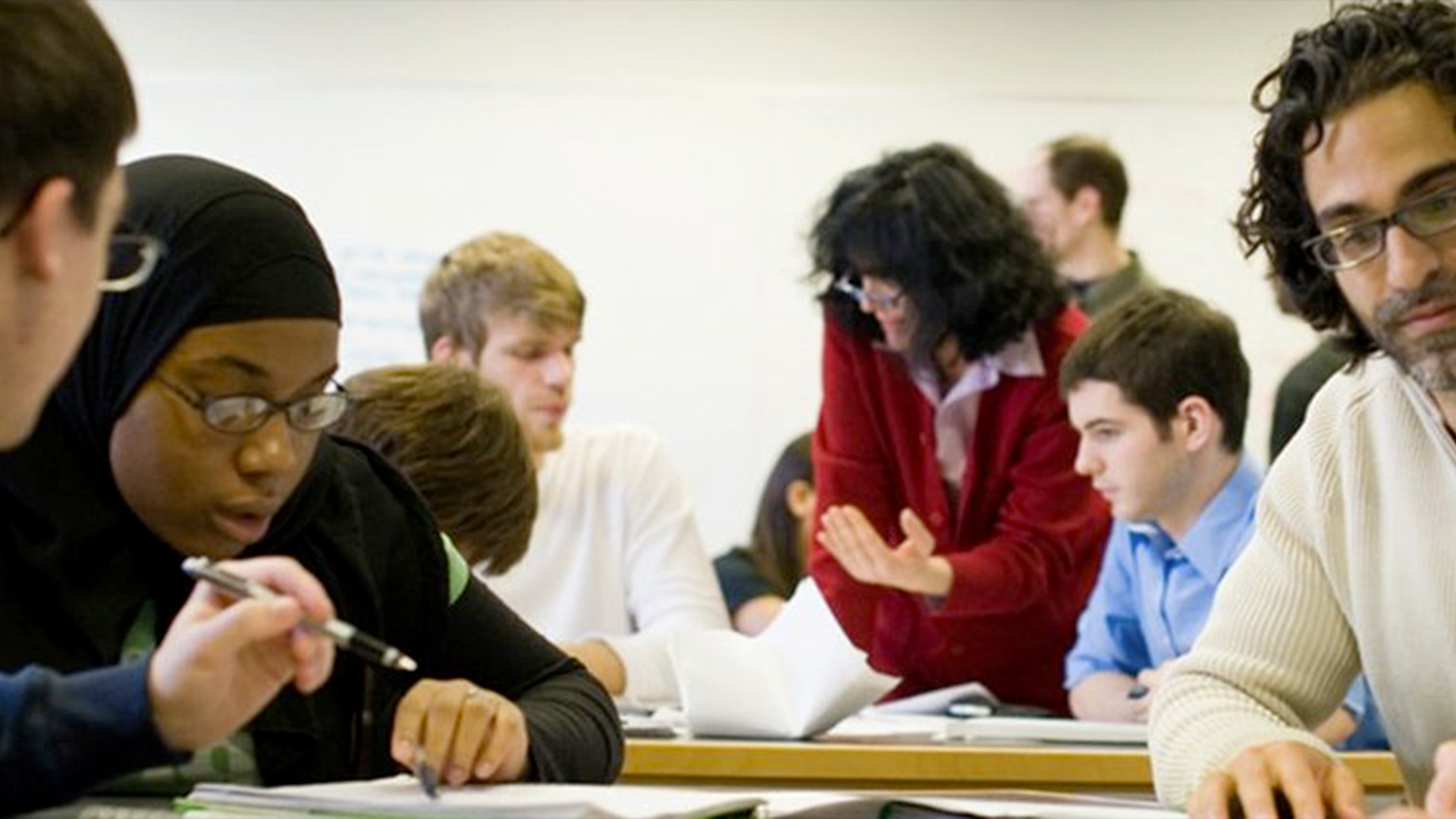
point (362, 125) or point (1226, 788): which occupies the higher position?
point (362, 125)

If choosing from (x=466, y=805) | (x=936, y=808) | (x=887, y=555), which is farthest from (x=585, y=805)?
(x=887, y=555)

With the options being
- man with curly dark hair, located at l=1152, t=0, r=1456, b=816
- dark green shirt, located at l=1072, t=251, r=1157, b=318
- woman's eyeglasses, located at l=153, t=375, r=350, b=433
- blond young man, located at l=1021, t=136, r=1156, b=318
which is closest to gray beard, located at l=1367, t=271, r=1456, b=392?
man with curly dark hair, located at l=1152, t=0, r=1456, b=816

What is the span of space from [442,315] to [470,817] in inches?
96.1

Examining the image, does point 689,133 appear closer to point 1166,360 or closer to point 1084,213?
point 1084,213

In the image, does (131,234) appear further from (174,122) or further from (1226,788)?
(174,122)

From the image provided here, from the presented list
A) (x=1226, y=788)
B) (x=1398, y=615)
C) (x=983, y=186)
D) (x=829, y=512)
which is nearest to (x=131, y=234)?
(x=1226, y=788)

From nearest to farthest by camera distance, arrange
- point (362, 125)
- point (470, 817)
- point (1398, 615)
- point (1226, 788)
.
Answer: point (470, 817), point (1226, 788), point (1398, 615), point (362, 125)

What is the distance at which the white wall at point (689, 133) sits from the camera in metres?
5.27

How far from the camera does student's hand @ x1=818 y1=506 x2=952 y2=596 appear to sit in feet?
11.0

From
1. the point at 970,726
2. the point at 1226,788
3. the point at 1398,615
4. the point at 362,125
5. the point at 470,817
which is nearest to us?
the point at 470,817

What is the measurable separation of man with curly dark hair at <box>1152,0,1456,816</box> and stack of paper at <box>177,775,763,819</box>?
0.48m

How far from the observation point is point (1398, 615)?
1851 millimetres

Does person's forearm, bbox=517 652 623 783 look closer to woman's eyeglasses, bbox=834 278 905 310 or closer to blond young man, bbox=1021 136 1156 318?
woman's eyeglasses, bbox=834 278 905 310

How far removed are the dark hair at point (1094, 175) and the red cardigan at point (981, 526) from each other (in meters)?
1.31
